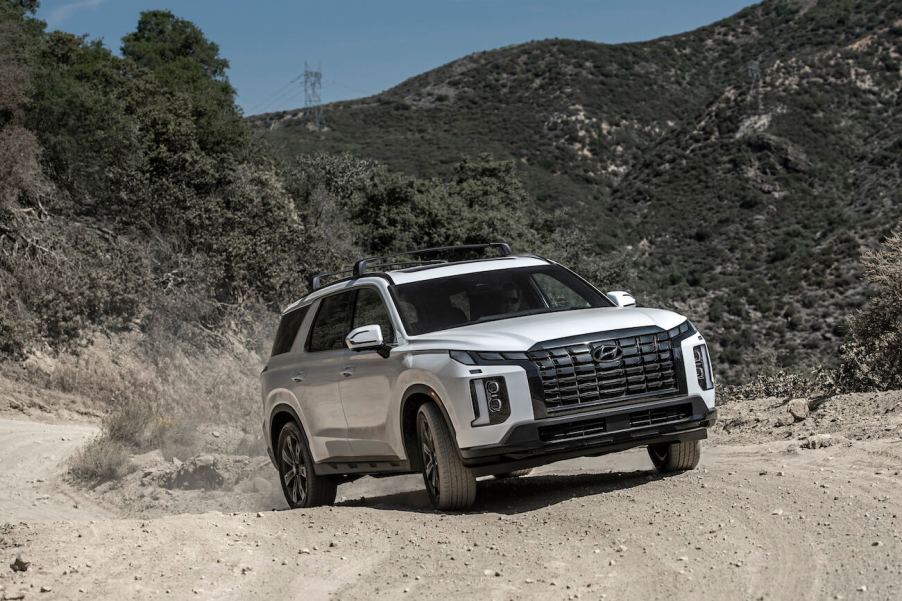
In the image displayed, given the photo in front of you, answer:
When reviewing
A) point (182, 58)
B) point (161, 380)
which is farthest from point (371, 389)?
point (182, 58)

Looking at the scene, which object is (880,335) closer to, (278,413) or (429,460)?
(278,413)

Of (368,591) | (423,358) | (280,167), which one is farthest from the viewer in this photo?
(280,167)

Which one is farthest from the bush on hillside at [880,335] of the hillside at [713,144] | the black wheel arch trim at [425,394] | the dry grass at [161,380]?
the hillside at [713,144]

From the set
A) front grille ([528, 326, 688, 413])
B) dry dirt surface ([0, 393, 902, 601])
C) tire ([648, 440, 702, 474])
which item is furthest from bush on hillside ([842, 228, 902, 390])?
front grille ([528, 326, 688, 413])

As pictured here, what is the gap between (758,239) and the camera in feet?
195

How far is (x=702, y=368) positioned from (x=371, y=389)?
95.4 inches

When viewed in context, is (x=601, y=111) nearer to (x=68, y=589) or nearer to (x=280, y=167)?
(x=280, y=167)

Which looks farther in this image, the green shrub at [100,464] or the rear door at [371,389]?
the green shrub at [100,464]

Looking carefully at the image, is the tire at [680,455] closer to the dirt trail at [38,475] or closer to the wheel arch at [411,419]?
the wheel arch at [411,419]

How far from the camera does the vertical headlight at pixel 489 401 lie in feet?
26.9

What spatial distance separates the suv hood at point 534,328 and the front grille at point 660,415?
0.59m

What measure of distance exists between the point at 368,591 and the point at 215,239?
23.4 metres

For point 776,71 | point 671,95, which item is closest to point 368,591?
point 776,71

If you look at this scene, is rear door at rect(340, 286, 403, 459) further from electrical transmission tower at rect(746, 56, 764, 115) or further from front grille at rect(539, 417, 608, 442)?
electrical transmission tower at rect(746, 56, 764, 115)
